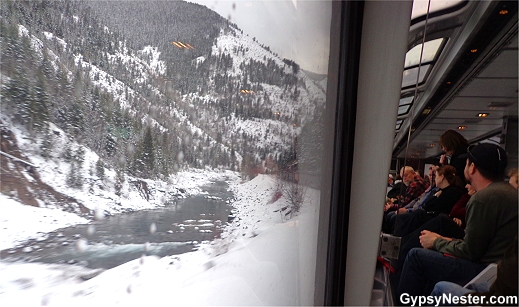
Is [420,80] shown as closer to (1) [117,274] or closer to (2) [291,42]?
(2) [291,42]

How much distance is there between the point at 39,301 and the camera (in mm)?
453

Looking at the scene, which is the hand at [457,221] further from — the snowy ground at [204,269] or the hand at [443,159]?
the snowy ground at [204,269]

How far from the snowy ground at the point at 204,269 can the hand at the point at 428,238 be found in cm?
54

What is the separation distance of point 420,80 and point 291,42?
0.85 metres

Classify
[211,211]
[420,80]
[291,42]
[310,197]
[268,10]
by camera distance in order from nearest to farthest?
[211,211] → [268,10] → [291,42] → [310,197] → [420,80]

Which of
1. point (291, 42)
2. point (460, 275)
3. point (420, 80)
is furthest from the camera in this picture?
point (420, 80)

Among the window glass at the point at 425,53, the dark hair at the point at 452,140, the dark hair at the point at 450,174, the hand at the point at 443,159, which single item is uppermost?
the window glass at the point at 425,53

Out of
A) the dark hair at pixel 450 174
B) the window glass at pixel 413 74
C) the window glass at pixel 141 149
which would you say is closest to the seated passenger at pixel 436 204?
the dark hair at pixel 450 174

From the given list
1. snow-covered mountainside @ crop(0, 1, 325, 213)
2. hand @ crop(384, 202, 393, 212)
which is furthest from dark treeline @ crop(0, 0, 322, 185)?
hand @ crop(384, 202, 393, 212)

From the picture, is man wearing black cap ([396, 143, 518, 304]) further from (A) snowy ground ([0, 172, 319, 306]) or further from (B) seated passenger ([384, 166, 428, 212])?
(A) snowy ground ([0, 172, 319, 306])

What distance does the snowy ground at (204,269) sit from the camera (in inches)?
17.1

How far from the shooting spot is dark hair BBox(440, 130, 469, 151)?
5.61ft

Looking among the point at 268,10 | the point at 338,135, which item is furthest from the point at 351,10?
the point at 268,10

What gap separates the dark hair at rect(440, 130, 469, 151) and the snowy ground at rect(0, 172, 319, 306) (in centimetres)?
58
